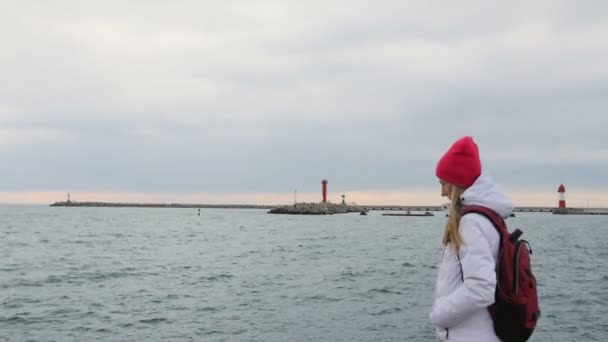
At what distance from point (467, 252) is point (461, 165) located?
1.85 feet

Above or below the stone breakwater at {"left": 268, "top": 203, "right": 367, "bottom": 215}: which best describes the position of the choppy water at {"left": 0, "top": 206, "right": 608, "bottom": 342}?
below

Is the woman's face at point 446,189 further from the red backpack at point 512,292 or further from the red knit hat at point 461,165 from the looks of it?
the red backpack at point 512,292

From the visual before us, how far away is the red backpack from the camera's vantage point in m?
3.38

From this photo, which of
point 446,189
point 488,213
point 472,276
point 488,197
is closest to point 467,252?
point 472,276

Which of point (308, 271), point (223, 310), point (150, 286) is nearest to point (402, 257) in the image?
point (308, 271)

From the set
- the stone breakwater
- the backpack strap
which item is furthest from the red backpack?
the stone breakwater

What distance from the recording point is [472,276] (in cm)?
334

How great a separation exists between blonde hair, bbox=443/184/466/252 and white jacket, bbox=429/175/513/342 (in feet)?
0.12

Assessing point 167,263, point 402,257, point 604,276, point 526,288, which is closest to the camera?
point 526,288

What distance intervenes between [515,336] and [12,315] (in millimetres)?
16729

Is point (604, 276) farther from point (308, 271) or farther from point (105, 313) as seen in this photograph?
point (105, 313)

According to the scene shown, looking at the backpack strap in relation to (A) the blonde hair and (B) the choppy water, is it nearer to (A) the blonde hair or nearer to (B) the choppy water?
(A) the blonde hair

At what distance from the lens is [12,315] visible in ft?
56.4

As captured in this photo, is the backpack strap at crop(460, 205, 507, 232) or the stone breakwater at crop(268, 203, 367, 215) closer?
the backpack strap at crop(460, 205, 507, 232)
